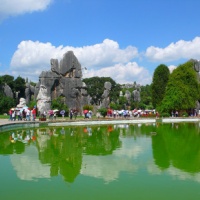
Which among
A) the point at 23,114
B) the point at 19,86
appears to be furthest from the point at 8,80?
the point at 23,114

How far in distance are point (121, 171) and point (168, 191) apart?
2.21 m

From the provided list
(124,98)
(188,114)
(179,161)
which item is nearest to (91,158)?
(179,161)

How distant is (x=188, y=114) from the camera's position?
48094 millimetres

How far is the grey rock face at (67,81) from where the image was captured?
145ft

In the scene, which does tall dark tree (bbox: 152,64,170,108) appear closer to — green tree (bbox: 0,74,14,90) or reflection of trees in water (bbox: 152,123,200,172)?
green tree (bbox: 0,74,14,90)

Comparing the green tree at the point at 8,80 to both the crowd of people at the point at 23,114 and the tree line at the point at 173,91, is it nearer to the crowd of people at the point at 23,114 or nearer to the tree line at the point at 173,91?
the tree line at the point at 173,91

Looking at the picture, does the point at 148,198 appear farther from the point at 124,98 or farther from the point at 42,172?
the point at 124,98

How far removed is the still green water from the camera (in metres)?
7.40

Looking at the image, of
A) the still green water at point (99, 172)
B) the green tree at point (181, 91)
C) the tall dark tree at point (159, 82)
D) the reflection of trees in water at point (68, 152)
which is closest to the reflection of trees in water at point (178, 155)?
the still green water at point (99, 172)

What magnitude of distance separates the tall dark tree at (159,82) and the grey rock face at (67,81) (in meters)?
11.1

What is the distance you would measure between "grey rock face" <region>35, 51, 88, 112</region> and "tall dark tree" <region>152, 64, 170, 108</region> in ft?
36.5

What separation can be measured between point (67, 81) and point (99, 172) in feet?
119

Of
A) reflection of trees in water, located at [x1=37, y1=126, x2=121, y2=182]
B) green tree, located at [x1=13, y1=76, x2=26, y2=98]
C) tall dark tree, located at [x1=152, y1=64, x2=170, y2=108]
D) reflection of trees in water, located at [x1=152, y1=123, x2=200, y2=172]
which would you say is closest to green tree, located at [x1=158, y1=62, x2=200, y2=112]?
tall dark tree, located at [x1=152, y1=64, x2=170, y2=108]

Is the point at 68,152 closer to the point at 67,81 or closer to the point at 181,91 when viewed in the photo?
the point at 67,81
